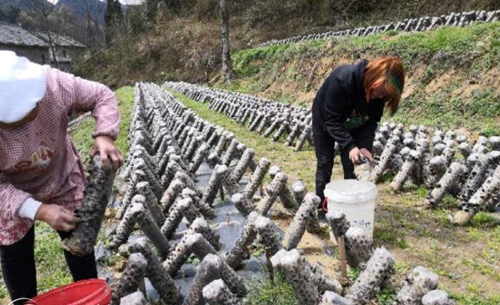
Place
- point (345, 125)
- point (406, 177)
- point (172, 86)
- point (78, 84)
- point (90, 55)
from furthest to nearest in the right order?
point (90, 55) → point (172, 86) → point (406, 177) → point (345, 125) → point (78, 84)

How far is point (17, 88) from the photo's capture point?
74.6 inches

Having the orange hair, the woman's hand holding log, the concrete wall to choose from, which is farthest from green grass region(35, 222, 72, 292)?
the concrete wall

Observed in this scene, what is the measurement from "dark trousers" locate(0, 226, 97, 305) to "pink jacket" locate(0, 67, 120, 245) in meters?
0.12

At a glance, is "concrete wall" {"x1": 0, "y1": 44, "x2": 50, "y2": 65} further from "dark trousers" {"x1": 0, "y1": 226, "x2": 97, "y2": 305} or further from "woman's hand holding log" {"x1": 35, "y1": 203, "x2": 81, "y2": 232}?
"woman's hand holding log" {"x1": 35, "y1": 203, "x2": 81, "y2": 232}

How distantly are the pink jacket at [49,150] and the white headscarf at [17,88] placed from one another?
0.20m

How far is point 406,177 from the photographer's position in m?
4.84

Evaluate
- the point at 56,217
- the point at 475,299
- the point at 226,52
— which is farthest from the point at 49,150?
the point at 226,52

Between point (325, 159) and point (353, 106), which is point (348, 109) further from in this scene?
point (325, 159)

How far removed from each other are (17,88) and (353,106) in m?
2.57

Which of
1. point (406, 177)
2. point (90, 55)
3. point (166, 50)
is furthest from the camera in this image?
point (90, 55)

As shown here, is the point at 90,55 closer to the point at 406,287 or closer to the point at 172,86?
the point at 172,86

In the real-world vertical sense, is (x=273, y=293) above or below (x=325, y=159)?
below

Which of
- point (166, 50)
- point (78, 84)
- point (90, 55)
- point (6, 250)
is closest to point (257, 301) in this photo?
point (6, 250)

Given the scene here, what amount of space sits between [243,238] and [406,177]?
8.34 feet
